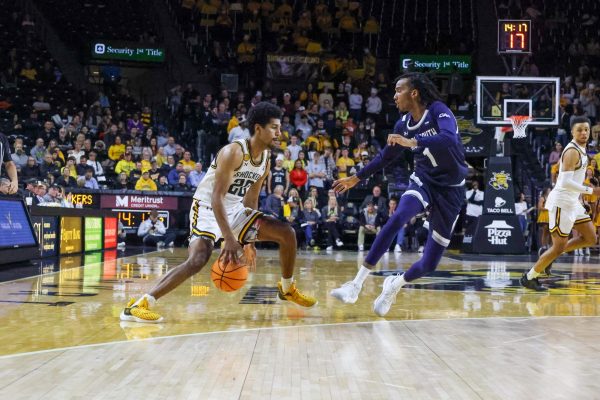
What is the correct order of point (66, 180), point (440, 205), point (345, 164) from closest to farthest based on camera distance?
point (440, 205)
point (66, 180)
point (345, 164)

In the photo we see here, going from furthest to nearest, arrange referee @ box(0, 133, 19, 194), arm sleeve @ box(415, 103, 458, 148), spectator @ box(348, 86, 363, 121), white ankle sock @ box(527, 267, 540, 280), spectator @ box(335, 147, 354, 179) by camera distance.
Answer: spectator @ box(348, 86, 363, 121)
spectator @ box(335, 147, 354, 179)
referee @ box(0, 133, 19, 194)
white ankle sock @ box(527, 267, 540, 280)
arm sleeve @ box(415, 103, 458, 148)

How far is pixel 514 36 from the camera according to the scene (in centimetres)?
1598

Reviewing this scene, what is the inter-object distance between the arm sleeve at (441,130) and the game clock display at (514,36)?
404 inches

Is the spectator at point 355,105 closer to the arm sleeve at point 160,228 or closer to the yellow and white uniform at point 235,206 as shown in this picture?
the arm sleeve at point 160,228

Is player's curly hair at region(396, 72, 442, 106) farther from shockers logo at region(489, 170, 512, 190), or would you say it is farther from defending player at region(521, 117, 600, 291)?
shockers logo at region(489, 170, 512, 190)

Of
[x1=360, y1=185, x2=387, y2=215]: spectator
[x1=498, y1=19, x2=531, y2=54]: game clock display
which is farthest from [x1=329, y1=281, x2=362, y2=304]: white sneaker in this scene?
[x1=360, y1=185, x2=387, y2=215]: spectator

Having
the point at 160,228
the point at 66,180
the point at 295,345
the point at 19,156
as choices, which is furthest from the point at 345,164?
the point at 295,345

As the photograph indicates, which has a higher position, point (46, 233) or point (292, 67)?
point (292, 67)

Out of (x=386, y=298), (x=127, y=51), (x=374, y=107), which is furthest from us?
(x=127, y=51)

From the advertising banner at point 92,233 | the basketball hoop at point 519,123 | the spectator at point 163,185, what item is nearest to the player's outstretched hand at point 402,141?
the advertising banner at point 92,233

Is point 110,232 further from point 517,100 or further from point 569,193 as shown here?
point 569,193

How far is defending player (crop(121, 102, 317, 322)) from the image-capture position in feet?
18.2

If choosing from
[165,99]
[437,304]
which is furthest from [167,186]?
[437,304]

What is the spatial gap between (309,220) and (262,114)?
12.0m
